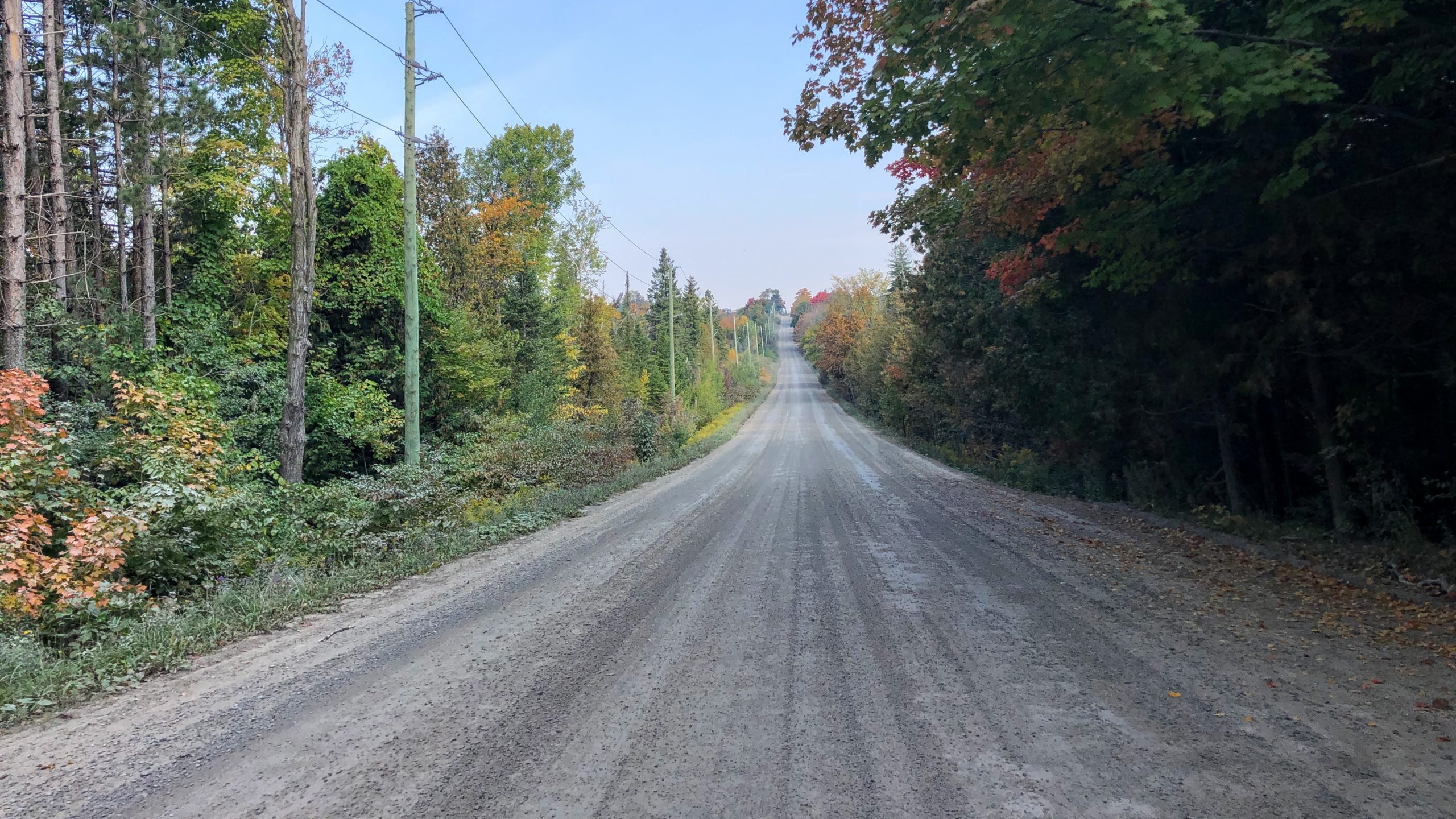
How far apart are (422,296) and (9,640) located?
13.3 m

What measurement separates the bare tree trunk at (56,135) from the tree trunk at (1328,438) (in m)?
17.6

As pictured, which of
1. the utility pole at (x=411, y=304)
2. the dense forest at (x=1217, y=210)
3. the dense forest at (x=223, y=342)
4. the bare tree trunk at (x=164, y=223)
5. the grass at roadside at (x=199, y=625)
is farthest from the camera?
the bare tree trunk at (x=164, y=223)

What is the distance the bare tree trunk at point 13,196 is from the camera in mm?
9023

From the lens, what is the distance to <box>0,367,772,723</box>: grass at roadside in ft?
13.1

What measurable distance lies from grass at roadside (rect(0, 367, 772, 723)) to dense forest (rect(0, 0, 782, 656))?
16cm

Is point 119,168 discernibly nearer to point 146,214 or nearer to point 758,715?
point 146,214

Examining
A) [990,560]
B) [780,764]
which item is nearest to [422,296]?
[990,560]

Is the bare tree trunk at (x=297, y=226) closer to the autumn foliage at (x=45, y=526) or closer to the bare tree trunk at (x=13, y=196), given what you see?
the bare tree trunk at (x=13, y=196)

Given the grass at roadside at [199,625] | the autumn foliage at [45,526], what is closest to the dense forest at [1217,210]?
the grass at roadside at [199,625]

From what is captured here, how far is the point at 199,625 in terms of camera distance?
16.4 feet

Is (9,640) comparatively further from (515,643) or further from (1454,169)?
(1454,169)

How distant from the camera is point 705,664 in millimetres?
4309

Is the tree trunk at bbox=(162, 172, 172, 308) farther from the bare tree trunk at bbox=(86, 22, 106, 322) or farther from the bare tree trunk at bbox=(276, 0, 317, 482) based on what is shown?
the bare tree trunk at bbox=(276, 0, 317, 482)

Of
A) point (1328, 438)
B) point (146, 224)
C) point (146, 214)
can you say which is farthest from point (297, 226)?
point (1328, 438)
